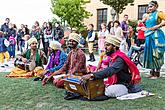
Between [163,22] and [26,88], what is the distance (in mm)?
3374

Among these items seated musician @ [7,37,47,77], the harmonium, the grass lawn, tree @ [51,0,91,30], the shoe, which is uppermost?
tree @ [51,0,91,30]

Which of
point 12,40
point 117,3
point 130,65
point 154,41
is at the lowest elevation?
point 130,65

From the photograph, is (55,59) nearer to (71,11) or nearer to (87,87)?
(87,87)

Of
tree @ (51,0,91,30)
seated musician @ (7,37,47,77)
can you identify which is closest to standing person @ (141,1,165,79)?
seated musician @ (7,37,47,77)

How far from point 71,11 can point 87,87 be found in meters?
17.8

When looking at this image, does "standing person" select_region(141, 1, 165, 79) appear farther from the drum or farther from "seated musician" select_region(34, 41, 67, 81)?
the drum

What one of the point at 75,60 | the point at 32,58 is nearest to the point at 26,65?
the point at 32,58

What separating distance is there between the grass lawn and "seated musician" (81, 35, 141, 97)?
22 cm

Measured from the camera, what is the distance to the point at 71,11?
909 inches

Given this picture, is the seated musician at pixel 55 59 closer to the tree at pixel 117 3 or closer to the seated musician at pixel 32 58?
the seated musician at pixel 32 58

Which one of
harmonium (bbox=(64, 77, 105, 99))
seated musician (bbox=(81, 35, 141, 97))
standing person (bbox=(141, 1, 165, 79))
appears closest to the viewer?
harmonium (bbox=(64, 77, 105, 99))

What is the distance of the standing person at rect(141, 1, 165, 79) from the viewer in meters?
7.84

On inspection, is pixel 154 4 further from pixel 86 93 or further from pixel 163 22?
pixel 86 93

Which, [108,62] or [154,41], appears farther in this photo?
[154,41]
